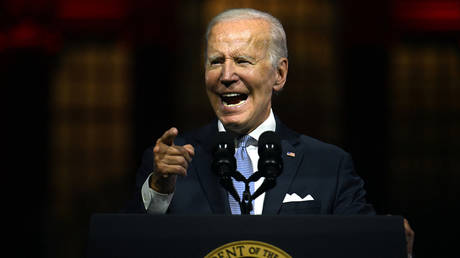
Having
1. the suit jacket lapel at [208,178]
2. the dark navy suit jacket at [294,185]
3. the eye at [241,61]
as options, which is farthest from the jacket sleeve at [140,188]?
the eye at [241,61]

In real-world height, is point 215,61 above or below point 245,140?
above

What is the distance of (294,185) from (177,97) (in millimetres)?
3823

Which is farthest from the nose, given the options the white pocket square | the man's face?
the white pocket square

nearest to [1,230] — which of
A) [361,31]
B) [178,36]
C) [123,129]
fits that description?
[123,129]

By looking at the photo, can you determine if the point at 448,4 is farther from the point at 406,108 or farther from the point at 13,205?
the point at 13,205

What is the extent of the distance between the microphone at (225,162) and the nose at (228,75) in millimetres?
288

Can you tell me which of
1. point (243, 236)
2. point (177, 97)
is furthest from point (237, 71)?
point (177, 97)

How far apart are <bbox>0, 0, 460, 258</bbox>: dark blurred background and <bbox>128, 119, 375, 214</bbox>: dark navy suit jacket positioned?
3271 millimetres

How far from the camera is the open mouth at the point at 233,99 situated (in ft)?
5.81

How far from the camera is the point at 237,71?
1749 millimetres

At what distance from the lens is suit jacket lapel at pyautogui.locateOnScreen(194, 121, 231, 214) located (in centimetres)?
163

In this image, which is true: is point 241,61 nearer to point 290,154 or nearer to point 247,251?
point 290,154

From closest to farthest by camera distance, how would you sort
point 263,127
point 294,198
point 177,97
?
point 294,198 < point 263,127 < point 177,97

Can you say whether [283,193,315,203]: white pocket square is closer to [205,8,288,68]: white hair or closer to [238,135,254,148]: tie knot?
[238,135,254,148]: tie knot
